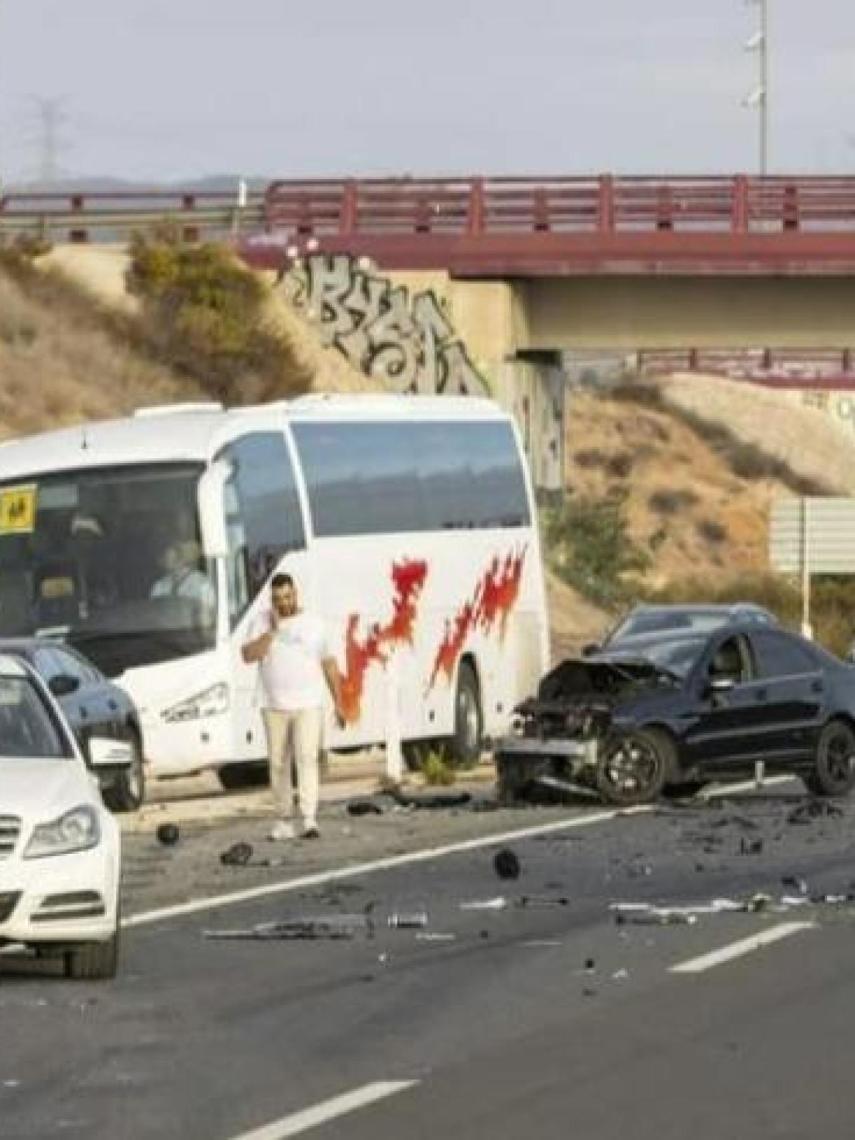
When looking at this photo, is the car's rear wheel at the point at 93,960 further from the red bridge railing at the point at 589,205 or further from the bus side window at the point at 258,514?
the red bridge railing at the point at 589,205

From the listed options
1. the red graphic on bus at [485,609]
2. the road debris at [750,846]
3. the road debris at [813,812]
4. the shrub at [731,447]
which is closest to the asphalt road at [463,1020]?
the road debris at [750,846]

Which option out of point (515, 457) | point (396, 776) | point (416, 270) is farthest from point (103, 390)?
point (396, 776)

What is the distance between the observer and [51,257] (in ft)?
236

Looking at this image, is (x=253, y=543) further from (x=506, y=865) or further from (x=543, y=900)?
(x=543, y=900)

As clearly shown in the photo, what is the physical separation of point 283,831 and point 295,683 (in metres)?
1.15

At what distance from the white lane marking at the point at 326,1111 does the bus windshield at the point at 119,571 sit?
19.6m

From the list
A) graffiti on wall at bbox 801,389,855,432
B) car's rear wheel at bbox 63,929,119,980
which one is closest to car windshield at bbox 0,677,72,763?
car's rear wheel at bbox 63,929,119,980

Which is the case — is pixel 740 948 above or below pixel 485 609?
below

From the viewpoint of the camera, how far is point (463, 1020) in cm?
1595

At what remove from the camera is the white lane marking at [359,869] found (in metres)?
21.2

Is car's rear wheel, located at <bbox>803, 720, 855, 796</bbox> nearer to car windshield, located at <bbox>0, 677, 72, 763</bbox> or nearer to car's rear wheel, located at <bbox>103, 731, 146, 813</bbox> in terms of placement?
car's rear wheel, located at <bbox>103, 731, 146, 813</bbox>

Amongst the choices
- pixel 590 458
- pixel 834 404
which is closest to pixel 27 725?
pixel 590 458

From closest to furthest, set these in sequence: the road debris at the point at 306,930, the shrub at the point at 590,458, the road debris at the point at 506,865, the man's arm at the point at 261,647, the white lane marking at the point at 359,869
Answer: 1. the road debris at the point at 306,930
2. the white lane marking at the point at 359,869
3. the road debris at the point at 506,865
4. the man's arm at the point at 261,647
5. the shrub at the point at 590,458

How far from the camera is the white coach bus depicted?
33312mm
